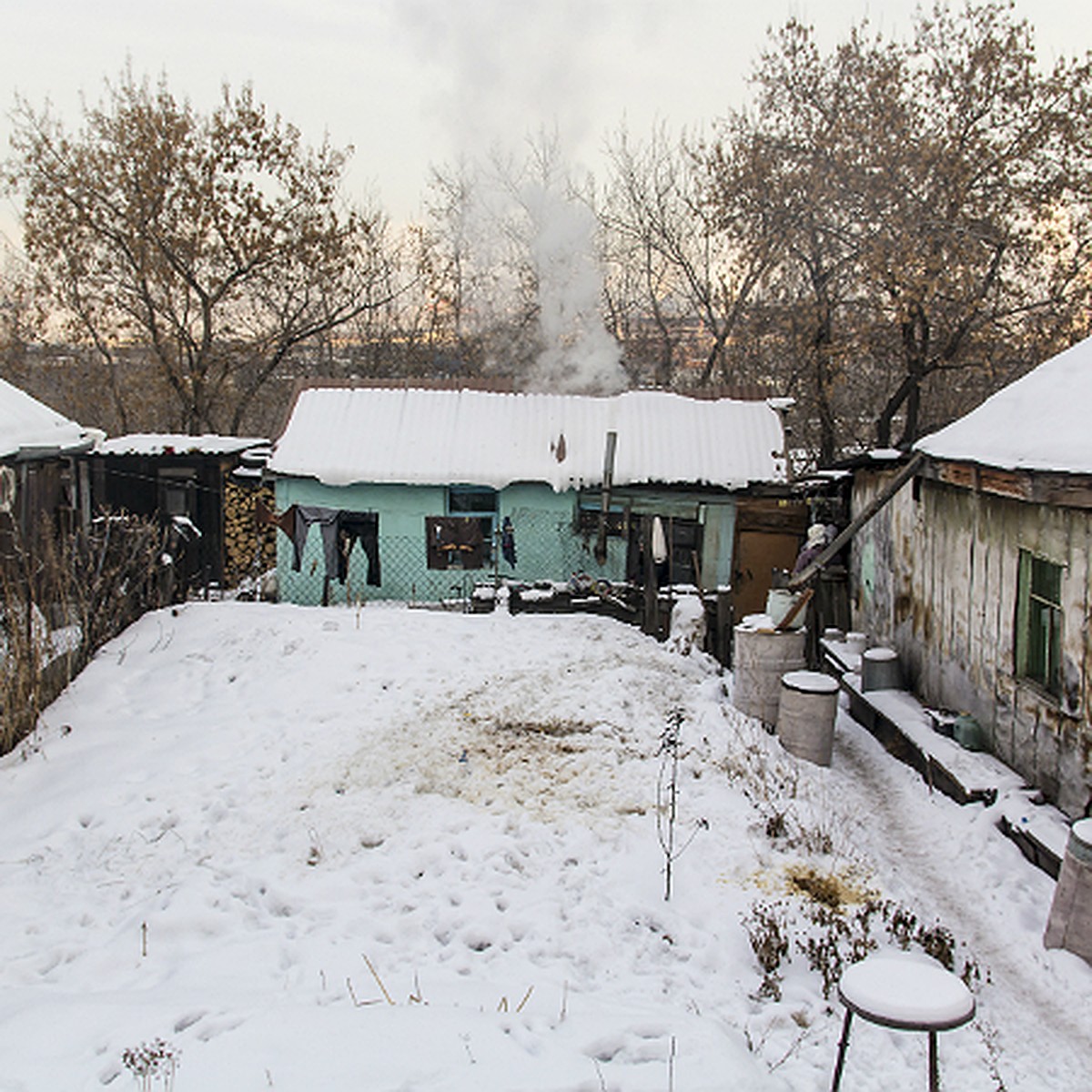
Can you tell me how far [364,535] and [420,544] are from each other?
0.97 meters

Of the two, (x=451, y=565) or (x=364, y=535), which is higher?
(x=364, y=535)

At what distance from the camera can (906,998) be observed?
12.1ft

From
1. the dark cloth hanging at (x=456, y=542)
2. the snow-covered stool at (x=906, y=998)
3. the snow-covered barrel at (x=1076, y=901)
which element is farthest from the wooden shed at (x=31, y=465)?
the snow-covered barrel at (x=1076, y=901)

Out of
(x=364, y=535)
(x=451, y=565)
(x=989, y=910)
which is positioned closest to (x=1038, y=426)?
(x=989, y=910)

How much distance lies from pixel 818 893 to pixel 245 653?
21.4 ft

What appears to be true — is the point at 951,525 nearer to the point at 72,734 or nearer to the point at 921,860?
the point at 921,860

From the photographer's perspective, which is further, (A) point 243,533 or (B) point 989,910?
(A) point 243,533

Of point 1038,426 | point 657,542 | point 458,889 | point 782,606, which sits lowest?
point 458,889

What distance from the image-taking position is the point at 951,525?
9727mm

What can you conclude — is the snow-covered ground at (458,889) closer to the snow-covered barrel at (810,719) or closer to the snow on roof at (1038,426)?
the snow-covered barrel at (810,719)

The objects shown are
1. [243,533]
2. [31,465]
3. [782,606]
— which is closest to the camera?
[782,606]

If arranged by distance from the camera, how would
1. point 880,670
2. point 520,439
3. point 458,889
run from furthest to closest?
1. point 520,439
2. point 880,670
3. point 458,889

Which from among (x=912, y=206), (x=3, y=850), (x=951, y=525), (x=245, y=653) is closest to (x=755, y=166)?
Answer: (x=912, y=206)

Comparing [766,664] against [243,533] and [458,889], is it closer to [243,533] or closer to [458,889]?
[458,889]
